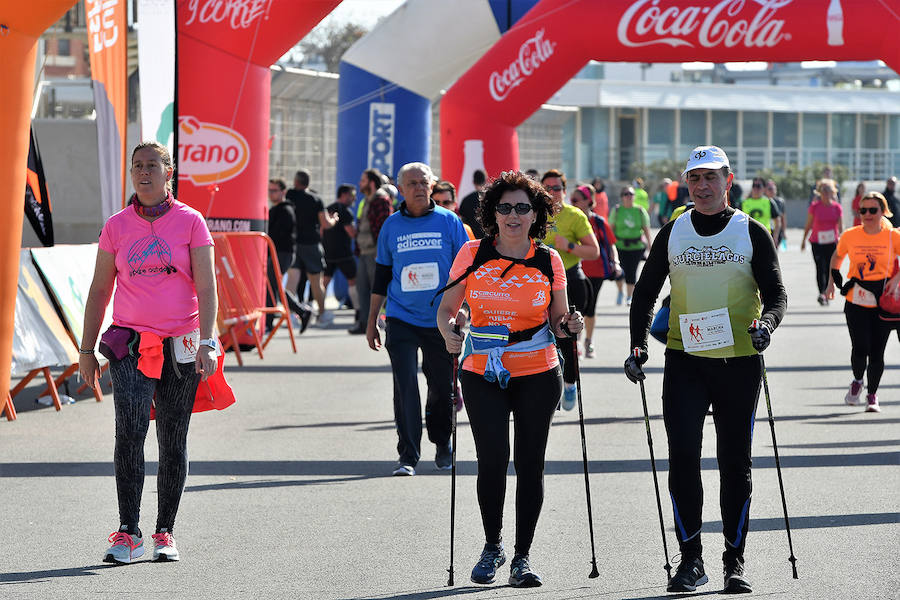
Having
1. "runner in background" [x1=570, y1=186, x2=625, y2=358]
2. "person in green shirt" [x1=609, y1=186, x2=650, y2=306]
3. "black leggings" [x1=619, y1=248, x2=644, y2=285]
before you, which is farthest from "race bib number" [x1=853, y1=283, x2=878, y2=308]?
"black leggings" [x1=619, y1=248, x2=644, y2=285]

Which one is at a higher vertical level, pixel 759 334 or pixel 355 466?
pixel 759 334

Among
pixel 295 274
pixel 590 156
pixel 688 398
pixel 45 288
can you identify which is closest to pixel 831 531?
pixel 688 398

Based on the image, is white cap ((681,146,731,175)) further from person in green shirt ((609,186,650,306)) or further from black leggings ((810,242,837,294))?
black leggings ((810,242,837,294))

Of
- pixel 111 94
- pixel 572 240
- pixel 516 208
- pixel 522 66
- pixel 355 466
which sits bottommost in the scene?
pixel 355 466

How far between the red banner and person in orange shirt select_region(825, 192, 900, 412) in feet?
18.8

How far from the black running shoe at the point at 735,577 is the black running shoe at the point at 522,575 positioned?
0.74 metres

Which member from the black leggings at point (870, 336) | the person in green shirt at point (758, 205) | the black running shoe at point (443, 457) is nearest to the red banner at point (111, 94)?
the black running shoe at point (443, 457)

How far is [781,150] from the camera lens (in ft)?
214

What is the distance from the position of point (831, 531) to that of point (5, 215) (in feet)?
17.3

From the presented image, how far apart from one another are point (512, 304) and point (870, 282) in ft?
18.9

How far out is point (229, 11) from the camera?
14.2m

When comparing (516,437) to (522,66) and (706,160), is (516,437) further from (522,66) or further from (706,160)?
(522,66)

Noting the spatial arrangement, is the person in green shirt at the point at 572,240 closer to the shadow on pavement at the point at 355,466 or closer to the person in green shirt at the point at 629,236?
the shadow on pavement at the point at 355,466

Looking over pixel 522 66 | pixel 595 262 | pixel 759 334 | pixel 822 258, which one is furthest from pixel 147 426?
pixel 822 258
